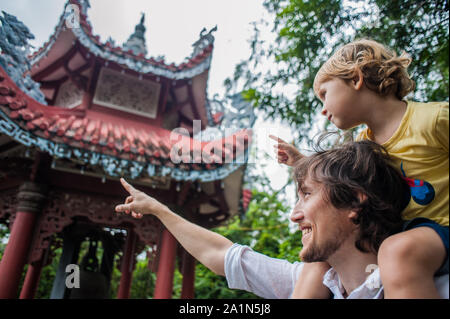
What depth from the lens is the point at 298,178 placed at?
31.9 inches

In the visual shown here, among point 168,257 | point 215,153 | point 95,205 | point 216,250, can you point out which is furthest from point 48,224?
point 216,250

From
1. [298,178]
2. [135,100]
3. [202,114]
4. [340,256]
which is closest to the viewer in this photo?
[340,256]

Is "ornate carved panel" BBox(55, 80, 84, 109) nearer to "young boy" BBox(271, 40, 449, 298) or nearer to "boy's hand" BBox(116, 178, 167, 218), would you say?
"boy's hand" BBox(116, 178, 167, 218)

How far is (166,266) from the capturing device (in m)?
3.02

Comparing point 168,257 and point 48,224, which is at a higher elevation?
point 48,224

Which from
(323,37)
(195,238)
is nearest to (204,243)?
(195,238)

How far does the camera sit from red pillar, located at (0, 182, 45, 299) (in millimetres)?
2676

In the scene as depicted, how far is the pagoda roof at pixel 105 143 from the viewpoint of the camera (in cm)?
245

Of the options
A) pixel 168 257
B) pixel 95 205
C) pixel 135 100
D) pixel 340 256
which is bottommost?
pixel 340 256

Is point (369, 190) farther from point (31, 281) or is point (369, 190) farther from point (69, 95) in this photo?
point (31, 281)

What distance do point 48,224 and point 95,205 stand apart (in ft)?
1.51

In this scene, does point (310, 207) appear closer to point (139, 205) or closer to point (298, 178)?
point (298, 178)

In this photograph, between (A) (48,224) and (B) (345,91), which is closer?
(B) (345,91)

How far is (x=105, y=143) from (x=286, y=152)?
6.88 ft
